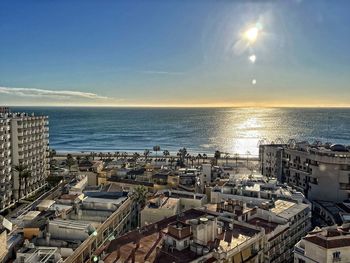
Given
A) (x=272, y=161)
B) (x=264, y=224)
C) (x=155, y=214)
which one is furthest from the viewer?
(x=272, y=161)

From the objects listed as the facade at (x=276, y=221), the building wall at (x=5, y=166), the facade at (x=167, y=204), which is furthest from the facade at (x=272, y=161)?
the building wall at (x=5, y=166)

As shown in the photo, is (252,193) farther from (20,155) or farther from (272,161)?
(20,155)

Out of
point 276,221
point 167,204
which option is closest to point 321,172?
point 276,221

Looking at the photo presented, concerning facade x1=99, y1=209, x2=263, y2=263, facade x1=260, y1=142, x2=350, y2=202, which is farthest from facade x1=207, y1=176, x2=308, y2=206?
facade x1=99, y1=209, x2=263, y2=263

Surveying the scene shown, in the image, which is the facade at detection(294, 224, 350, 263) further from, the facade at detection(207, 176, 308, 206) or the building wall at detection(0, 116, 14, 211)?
the building wall at detection(0, 116, 14, 211)

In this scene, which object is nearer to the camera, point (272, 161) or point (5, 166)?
point (5, 166)

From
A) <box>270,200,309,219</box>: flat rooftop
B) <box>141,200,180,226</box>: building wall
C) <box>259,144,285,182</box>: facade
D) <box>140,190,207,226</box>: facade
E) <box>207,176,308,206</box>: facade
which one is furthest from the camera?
<box>259,144,285,182</box>: facade

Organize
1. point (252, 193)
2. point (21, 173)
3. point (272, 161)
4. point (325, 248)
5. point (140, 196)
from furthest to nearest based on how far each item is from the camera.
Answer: point (272, 161) → point (21, 173) → point (252, 193) → point (140, 196) → point (325, 248)
